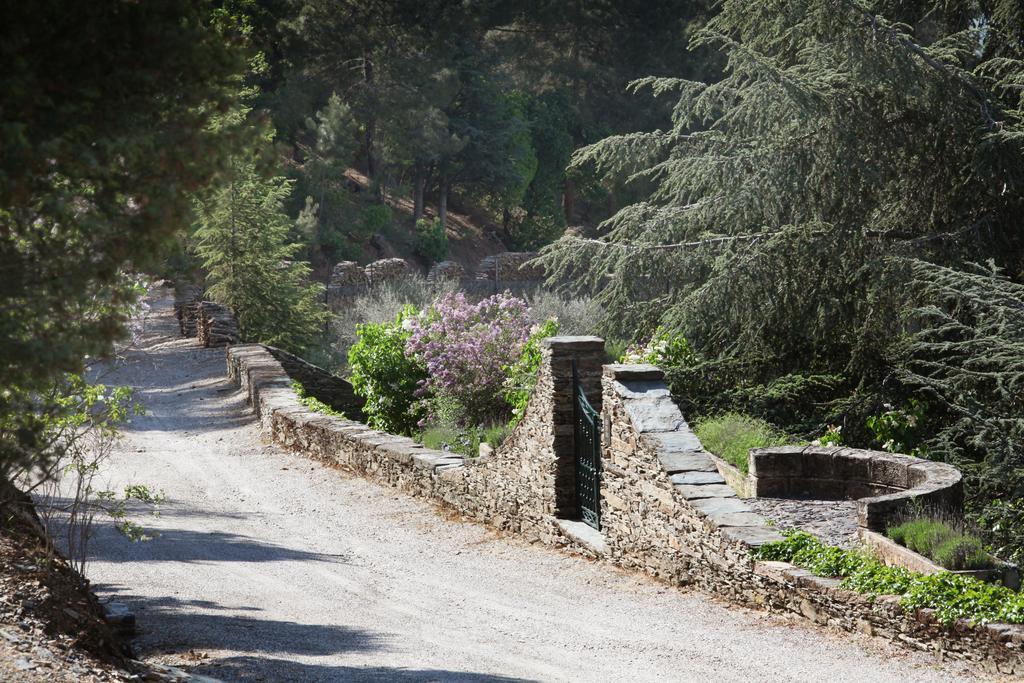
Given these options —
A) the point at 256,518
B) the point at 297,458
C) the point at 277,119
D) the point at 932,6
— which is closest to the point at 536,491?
the point at 256,518

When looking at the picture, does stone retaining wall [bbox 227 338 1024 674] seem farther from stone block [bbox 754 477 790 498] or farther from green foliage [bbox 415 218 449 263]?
green foliage [bbox 415 218 449 263]

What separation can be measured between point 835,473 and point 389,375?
6744 millimetres

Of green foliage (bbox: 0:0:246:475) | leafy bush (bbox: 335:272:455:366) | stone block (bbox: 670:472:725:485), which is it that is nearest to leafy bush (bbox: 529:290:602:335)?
leafy bush (bbox: 335:272:455:366)

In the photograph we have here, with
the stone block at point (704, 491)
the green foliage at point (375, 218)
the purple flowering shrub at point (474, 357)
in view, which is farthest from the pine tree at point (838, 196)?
the green foliage at point (375, 218)

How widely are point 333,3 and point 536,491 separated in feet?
93.5

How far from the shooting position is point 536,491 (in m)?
9.96

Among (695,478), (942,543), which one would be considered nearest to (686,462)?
(695,478)

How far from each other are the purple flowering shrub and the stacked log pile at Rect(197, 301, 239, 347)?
9.48 meters

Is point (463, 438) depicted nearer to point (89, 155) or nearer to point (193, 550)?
point (193, 550)

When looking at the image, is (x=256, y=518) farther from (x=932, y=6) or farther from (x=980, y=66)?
(x=932, y=6)

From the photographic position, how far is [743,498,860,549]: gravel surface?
820cm

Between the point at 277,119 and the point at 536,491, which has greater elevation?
the point at 277,119

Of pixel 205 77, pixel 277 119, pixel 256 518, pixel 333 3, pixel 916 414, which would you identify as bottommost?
pixel 256 518

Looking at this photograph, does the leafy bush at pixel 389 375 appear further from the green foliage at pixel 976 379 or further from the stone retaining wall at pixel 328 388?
the green foliage at pixel 976 379
